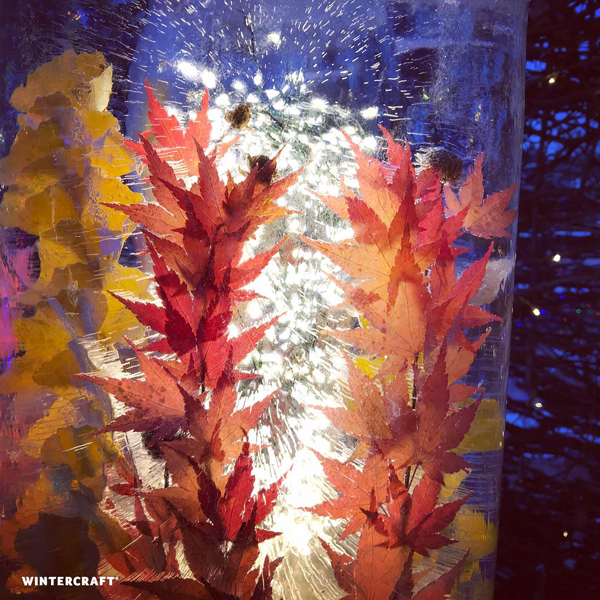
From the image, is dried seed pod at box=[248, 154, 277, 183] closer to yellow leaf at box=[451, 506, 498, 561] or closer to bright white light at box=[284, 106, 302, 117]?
bright white light at box=[284, 106, 302, 117]

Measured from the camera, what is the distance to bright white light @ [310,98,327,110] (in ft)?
1.41

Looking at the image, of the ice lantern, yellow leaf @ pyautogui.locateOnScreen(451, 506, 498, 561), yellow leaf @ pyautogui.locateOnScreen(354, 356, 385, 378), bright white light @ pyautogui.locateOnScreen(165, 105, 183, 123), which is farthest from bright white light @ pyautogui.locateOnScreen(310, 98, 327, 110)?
yellow leaf @ pyautogui.locateOnScreen(451, 506, 498, 561)

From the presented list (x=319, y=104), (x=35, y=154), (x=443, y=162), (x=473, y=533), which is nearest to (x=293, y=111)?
(x=319, y=104)

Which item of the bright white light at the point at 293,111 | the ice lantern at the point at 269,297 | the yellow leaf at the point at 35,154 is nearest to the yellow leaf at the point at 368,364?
the ice lantern at the point at 269,297

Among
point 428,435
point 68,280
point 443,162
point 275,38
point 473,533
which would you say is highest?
point 275,38

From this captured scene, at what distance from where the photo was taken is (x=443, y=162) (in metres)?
0.43

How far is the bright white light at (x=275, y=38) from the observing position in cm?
43

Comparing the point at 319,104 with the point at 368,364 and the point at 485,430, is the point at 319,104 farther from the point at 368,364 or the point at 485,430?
the point at 485,430

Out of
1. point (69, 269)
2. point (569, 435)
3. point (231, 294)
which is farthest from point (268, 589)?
point (569, 435)

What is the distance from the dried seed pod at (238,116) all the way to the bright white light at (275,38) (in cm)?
6

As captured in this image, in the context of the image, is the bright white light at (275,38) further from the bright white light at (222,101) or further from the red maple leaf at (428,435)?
the red maple leaf at (428,435)

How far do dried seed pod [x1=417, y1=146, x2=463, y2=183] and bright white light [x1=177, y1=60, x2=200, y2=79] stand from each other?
202 mm

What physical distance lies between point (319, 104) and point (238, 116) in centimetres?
7

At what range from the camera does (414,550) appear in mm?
363
